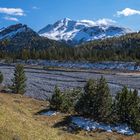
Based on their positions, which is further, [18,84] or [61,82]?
[61,82]

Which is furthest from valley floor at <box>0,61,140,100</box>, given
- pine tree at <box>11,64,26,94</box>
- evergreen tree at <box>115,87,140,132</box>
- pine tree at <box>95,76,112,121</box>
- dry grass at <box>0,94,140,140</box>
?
dry grass at <box>0,94,140,140</box>

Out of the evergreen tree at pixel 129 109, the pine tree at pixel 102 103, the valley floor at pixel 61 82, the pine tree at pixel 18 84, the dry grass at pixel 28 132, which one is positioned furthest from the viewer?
the valley floor at pixel 61 82

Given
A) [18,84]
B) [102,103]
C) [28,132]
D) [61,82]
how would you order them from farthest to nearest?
[61,82]
[18,84]
[102,103]
[28,132]

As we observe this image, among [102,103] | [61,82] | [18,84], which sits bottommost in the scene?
[61,82]

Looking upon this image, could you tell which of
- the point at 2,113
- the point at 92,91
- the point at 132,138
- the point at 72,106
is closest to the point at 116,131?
the point at 132,138

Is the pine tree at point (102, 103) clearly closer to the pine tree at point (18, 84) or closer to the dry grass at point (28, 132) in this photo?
the dry grass at point (28, 132)

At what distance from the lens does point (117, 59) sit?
190m

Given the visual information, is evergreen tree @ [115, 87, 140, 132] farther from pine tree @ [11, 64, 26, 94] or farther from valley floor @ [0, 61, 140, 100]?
valley floor @ [0, 61, 140, 100]

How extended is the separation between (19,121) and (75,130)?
11310 millimetres

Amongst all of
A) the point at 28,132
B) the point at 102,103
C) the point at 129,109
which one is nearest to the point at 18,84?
the point at 102,103

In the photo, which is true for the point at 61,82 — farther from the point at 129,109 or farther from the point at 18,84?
the point at 129,109

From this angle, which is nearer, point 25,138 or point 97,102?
point 25,138

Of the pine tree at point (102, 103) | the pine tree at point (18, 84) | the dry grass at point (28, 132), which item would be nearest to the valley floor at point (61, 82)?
the pine tree at point (18, 84)

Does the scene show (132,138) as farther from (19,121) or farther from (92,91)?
(19,121)
